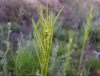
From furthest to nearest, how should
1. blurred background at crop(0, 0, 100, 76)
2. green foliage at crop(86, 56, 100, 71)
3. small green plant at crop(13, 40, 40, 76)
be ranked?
blurred background at crop(0, 0, 100, 76) → green foliage at crop(86, 56, 100, 71) → small green plant at crop(13, 40, 40, 76)

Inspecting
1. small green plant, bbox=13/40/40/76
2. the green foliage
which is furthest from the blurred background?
small green plant, bbox=13/40/40/76

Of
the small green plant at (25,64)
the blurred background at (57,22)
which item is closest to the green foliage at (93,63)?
the blurred background at (57,22)

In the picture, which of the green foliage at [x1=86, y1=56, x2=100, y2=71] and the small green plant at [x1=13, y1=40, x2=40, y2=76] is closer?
the small green plant at [x1=13, y1=40, x2=40, y2=76]

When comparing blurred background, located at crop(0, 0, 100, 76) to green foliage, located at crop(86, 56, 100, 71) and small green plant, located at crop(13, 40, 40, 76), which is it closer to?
green foliage, located at crop(86, 56, 100, 71)

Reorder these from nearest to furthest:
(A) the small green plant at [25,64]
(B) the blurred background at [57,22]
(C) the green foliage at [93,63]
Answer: (A) the small green plant at [25,64]
(C) the green foliage at [93,63]
(B) the blurred background at [57,22]

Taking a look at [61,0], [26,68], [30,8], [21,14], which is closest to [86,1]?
[61,0]

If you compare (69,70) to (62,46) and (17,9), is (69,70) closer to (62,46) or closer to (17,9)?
(62,46)

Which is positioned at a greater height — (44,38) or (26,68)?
(44,38)

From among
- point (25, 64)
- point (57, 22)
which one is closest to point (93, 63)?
point (25, 64)

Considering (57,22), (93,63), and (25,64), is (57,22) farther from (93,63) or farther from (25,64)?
(25,64)

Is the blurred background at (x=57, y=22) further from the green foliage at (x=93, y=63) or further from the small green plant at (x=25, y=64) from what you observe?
the small green plant at (x=25, y=64)

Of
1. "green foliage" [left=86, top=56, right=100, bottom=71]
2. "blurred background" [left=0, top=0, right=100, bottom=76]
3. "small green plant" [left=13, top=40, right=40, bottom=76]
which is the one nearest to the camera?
"small green plant" [left=13, top=40, right=40, bottom=76]
